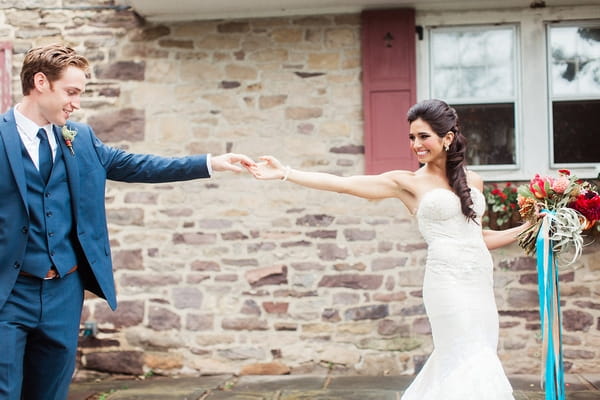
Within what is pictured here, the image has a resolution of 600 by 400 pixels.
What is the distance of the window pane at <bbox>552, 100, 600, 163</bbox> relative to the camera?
5.84 m

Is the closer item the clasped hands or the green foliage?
the clasped hands

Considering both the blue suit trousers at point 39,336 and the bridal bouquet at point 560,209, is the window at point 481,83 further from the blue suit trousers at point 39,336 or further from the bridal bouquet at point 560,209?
the blue suit trousers at point 39,336

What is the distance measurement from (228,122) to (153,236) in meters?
1.19

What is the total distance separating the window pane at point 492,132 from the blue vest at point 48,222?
12.8ft

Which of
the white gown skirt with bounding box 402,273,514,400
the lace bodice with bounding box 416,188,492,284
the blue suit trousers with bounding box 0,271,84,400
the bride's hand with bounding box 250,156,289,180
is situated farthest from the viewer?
the bride's hand with bounding box 250,156,289,180

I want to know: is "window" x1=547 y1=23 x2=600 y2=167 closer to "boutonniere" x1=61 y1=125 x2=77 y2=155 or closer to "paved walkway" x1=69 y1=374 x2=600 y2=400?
"paved walkway" x1=69 y1=374 x2=600 y2=400

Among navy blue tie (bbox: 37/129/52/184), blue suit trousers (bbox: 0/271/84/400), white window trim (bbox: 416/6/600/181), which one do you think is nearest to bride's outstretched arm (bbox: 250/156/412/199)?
navy blue tie (bbox: 37/129/52/184)

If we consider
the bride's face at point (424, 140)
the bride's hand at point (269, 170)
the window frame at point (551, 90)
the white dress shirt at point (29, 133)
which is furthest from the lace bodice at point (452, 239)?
the window frame at point (551, 90)

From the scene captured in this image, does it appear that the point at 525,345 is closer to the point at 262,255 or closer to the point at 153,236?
the point at 262,255

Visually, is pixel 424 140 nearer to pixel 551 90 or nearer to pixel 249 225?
pixel 249 225

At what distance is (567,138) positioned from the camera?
19.2ft

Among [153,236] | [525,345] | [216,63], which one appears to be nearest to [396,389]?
[525,345]

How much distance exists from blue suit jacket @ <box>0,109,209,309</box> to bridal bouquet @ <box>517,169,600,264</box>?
5.89 feet

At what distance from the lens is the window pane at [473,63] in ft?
19.4
